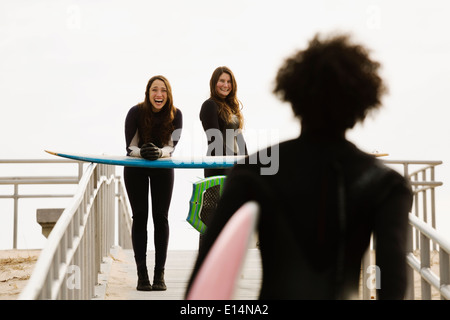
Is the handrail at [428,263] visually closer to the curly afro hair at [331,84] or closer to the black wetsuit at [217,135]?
the black wetsuit at [217,135]

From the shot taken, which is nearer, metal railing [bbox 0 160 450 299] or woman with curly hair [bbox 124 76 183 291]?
metal railing [bbox 0 160 450 299]

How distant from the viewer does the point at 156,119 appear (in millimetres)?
5539

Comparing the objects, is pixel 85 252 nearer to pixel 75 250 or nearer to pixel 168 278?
pixel 75 250

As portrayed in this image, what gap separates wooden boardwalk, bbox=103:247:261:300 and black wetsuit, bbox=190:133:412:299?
10.7ft

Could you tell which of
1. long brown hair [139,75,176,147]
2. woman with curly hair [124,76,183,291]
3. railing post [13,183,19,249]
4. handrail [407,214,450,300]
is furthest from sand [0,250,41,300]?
handrail [407,214,450,300]

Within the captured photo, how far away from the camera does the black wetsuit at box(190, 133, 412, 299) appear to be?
5.32 ft

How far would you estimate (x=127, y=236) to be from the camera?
36.6 ft

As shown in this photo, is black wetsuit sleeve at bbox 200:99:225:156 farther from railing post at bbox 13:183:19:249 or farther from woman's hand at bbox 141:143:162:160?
railing post at bbox 13:183:19:249

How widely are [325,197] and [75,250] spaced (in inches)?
117

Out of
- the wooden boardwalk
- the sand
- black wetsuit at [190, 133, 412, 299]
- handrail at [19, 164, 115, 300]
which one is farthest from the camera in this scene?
the sand

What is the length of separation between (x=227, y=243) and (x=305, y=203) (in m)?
0.22

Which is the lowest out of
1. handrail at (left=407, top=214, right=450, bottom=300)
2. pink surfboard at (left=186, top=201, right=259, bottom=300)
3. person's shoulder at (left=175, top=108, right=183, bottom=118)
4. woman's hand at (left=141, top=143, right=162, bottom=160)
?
handrail at (left=407, top=214, right=450, bottom=300)
